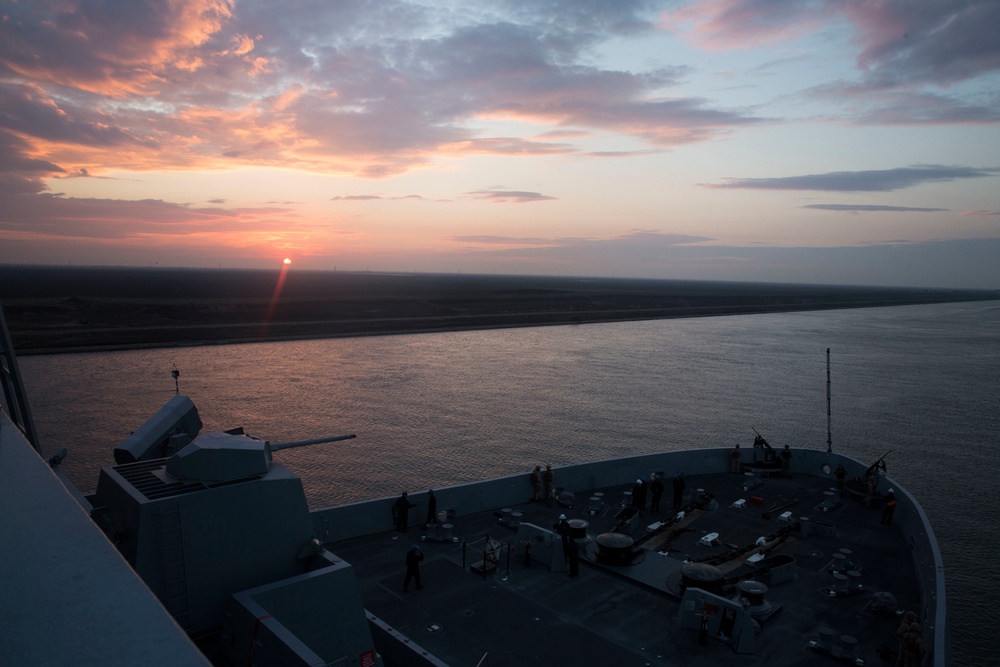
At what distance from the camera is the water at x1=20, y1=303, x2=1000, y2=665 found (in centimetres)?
2683

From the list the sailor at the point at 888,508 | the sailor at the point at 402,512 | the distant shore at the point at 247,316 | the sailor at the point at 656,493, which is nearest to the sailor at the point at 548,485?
the sailor at the point at 656,493

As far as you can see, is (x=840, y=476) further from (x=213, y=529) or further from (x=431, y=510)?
(x=213, y=529)

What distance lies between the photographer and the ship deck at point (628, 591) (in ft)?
31.1

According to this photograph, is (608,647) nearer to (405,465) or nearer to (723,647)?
(723,647)

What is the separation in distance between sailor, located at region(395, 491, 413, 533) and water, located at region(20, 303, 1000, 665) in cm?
1141

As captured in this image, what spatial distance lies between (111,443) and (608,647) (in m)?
29.3

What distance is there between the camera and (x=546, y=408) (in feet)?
133

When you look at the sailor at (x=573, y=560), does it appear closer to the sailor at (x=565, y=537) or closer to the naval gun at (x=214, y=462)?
the sailor at (x=565, y=537)

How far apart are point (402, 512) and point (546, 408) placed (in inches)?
1091

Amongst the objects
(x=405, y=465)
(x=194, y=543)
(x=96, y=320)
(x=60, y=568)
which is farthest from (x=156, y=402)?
(x=96, y=320)

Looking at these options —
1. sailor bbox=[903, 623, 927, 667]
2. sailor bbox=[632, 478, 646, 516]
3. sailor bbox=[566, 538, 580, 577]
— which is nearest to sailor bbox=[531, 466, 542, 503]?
sailor bbox=[632, 478, 646, 516]

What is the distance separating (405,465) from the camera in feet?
93.7

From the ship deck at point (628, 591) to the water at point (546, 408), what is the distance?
20.6ft

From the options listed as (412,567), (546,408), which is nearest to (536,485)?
(412,567)
